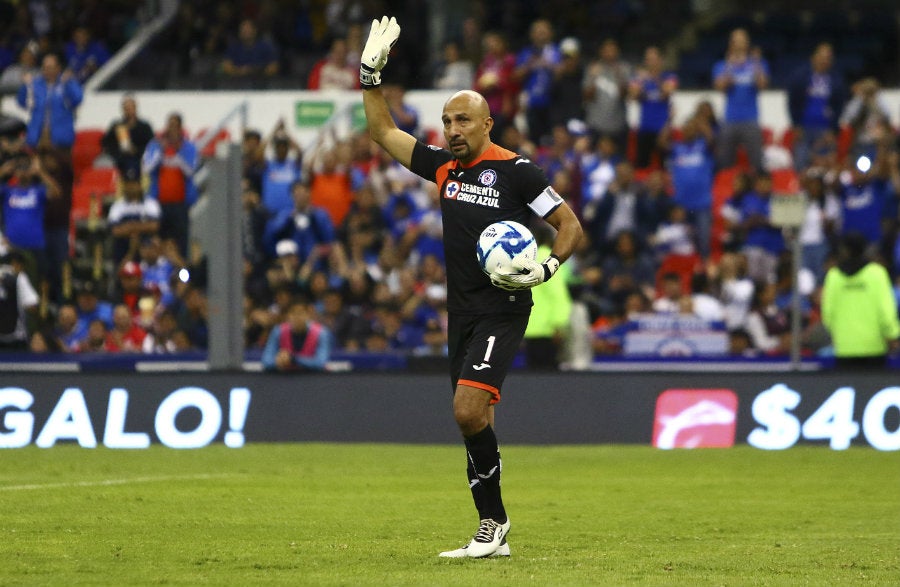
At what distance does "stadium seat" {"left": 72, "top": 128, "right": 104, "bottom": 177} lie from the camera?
75.0 ft

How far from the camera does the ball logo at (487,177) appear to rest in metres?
9.08

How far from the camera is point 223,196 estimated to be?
55.8ft

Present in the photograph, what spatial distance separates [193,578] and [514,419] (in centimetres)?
894

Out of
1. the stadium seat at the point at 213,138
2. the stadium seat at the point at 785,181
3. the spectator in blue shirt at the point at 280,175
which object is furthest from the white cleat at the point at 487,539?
the stadium seat at the point at 213,138

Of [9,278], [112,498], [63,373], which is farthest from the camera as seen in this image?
[9,278]

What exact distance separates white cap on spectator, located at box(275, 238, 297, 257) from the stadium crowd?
62mm

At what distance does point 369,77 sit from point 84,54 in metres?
17.3

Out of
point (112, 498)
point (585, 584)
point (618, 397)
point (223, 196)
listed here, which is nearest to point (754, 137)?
point (618, 397)

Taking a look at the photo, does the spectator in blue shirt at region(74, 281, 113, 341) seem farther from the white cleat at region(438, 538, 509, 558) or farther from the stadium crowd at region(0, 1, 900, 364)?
the white cleat at region(438, 538, 509, 558)

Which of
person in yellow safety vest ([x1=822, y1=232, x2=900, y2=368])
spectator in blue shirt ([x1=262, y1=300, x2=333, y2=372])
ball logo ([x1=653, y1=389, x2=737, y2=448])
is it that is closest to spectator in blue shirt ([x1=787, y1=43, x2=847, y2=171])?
person in yellow safety vest ([x1=822, y1=232, x2=900, y2=368])

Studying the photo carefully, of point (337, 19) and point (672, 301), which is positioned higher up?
point (337, 19)

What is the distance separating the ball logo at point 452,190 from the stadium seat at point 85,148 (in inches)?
553

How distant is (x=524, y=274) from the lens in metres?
8.70

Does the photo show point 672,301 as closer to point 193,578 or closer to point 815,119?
point 815,119
